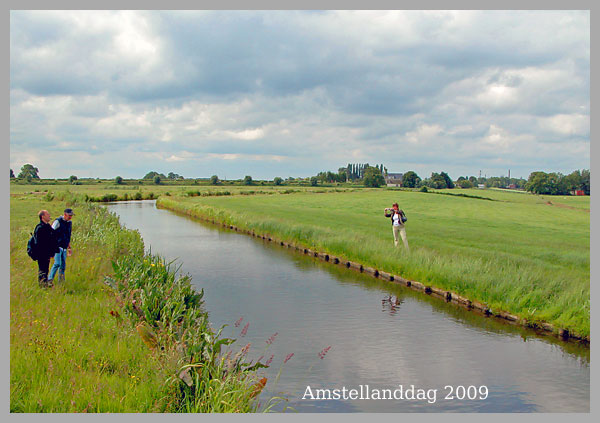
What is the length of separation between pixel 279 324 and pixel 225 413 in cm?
838

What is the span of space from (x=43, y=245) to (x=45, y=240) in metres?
0.15

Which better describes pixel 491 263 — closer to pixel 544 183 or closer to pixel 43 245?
pixel 43 245

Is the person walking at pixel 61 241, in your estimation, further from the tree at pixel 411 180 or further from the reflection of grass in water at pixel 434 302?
the tree at pixel 411 180

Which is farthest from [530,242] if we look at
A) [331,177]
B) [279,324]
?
[331,177]

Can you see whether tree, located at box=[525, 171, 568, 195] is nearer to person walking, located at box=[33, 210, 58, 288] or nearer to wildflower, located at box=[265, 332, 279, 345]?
wildflower, located at box=[265, 332, 279, 345]

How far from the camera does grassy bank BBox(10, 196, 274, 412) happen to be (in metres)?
7.09

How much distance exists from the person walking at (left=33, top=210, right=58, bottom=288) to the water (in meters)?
5.25

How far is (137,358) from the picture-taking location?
8.84 m

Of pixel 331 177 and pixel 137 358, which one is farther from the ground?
pixel 331 177

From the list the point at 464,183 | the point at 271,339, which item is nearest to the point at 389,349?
the point at 271,339

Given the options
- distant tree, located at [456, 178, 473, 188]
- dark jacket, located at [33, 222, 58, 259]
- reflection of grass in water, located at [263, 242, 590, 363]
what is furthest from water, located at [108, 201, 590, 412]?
distant tree, located at [456, 178, 473, 188]

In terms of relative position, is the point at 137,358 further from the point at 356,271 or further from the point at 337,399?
the point at 356,271

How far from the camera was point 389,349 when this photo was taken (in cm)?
1265

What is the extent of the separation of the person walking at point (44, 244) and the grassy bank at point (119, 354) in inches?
12.5
